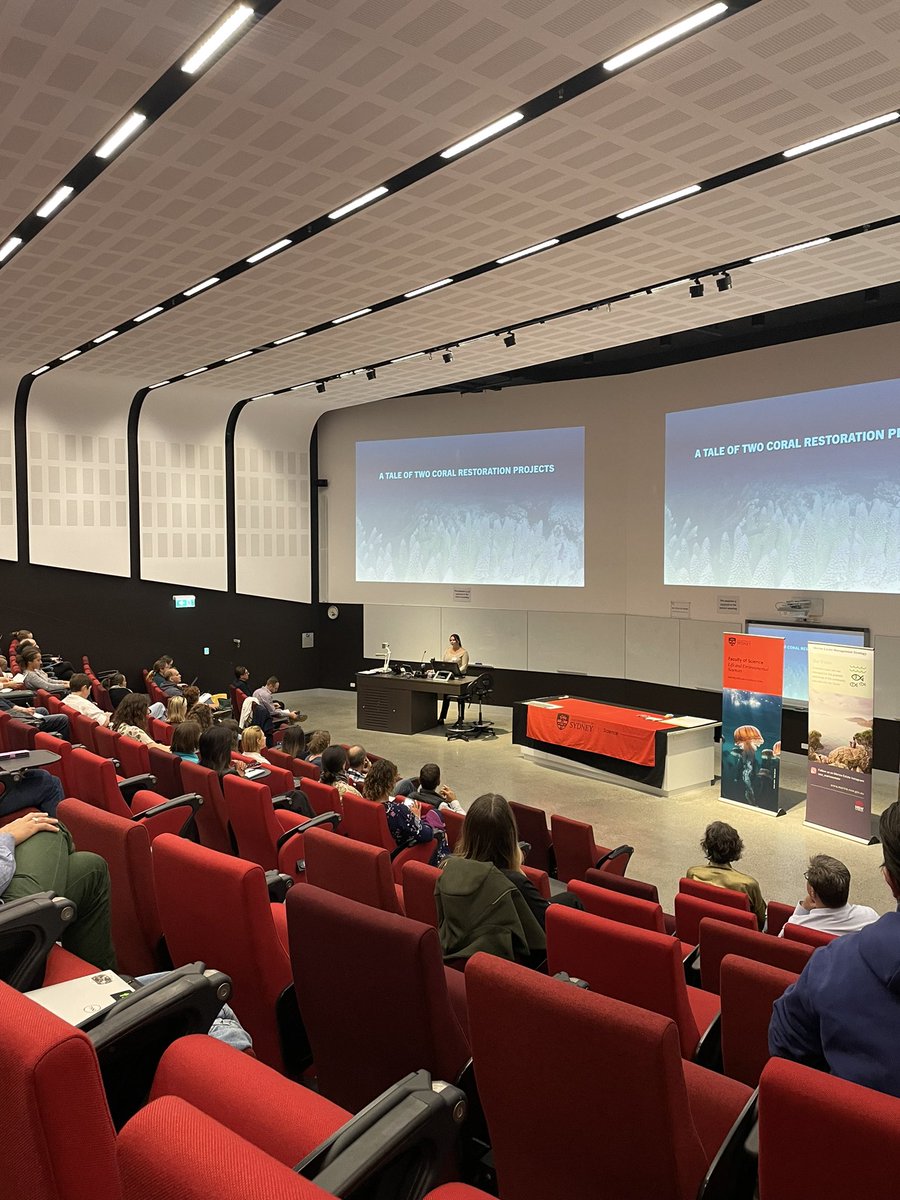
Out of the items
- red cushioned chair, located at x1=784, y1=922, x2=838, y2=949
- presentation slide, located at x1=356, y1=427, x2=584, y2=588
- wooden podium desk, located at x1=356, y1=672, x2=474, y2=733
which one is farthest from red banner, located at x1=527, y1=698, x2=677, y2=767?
red cushioned chair, located at x1=784, y1=922, x2=838, y2=949

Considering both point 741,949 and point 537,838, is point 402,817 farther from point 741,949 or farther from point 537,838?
point 741,949

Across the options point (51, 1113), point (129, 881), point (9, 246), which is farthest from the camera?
point (9, 246)

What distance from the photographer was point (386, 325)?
971cm

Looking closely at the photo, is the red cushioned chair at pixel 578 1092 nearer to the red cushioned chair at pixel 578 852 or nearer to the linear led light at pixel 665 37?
the red cushioned chair at pixel 578 852

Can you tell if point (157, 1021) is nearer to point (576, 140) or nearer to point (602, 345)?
point (576, 140)

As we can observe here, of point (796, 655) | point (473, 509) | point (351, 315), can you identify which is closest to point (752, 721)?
point (796, 655)

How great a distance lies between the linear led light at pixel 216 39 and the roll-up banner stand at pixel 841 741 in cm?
653

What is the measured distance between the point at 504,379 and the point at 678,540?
3.89 m

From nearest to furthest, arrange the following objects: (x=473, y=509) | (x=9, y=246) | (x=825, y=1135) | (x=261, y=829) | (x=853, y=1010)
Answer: (x=825, y=1135), (x=853, y=1010), (x=261, y=829), (x=9, y=246), (x=473, y=509)

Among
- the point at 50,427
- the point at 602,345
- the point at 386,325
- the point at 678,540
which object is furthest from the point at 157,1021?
the point at 50,427

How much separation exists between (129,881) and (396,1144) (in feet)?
5.50

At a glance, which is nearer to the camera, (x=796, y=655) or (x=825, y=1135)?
(x=825, y=1135)

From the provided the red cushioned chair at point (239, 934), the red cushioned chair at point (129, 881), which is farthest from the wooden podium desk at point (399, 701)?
the red cushioned chair at point (239, 934)

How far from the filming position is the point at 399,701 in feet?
41.9
